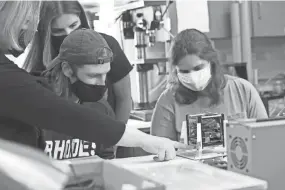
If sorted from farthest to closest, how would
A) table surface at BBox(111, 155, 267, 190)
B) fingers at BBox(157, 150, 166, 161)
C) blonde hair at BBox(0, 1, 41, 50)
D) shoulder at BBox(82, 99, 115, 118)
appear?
shoulder at BBox(82, 99, 115, 118) → fingers at BBox(157, 150, 166, 161) → blonde hair at BBox(0, 1, 41, 50) → table surface at BBox(111, 155, 267, 190)

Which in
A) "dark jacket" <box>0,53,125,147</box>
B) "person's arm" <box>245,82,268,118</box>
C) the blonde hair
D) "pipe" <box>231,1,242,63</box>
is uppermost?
"pipe" <box>231,1,242,63</box>

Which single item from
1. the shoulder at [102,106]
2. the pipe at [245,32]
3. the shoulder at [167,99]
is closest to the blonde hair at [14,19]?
the shoulder at [102,106]

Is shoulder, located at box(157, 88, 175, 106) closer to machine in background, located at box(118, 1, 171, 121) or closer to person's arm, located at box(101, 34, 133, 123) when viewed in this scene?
person's arm, located at box(101, 34, 133, 123)

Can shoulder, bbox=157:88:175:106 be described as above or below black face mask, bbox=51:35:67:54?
below

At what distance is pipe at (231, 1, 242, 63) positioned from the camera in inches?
150

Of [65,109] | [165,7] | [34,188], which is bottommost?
[34,188]

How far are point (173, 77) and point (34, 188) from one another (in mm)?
1289

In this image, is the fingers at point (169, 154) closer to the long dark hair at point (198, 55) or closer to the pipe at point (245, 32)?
the long dark hair at point (198, 55)

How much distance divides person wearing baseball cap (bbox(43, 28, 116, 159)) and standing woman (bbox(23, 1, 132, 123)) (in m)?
0.22

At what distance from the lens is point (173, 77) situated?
7.01ft

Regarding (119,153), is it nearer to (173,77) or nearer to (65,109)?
(173,77)

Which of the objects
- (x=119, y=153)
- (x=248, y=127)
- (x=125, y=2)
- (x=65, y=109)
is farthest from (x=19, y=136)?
(x=125, y=2)

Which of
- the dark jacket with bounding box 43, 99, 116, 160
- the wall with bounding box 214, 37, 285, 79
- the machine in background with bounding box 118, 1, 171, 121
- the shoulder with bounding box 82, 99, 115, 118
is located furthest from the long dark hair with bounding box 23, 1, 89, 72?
the wall with bounding box 214, 37, 285, 79

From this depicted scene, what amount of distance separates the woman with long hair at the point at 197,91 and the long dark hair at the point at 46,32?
54cm
